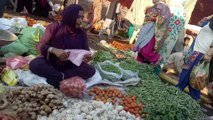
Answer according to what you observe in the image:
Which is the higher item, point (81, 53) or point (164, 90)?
point (81, 53)

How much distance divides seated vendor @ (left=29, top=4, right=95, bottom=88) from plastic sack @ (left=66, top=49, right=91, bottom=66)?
0.07 metres

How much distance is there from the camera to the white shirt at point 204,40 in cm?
547

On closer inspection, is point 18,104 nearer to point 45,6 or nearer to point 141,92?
point 141,92

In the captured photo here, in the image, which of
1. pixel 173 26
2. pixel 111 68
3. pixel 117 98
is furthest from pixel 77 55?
pixel 173 26

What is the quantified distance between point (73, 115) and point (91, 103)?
→ 0.41 m

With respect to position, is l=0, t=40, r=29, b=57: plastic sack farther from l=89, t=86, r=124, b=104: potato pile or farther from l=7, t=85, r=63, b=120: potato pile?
l=7, t=85, r=63, b=120: potato pile

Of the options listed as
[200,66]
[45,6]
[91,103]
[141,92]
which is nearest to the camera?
[91,103]

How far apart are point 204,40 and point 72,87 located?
249 centimetres

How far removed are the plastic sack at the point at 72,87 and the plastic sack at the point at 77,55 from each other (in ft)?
1.04

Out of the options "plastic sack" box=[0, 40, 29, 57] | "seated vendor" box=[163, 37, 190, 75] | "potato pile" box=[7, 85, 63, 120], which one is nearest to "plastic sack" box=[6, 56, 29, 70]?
"plastic sack" box=[0, 40, 29, 57]

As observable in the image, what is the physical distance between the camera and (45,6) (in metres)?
10.9

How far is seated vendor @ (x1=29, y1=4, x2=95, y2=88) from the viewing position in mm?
4582

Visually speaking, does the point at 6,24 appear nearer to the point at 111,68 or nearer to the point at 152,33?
the point at 111,68

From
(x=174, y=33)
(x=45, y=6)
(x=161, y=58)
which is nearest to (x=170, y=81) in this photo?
(x=161, y=58)
